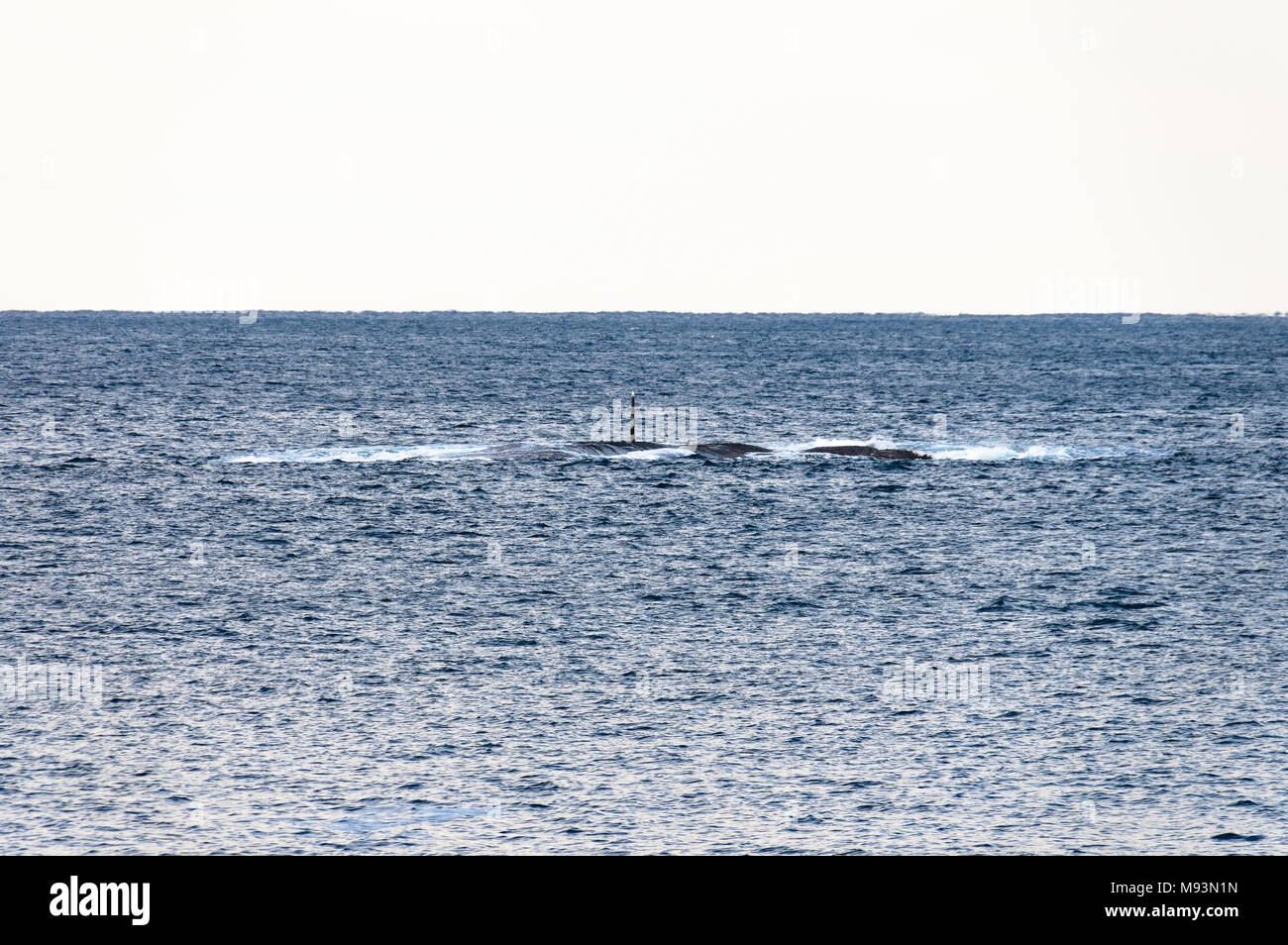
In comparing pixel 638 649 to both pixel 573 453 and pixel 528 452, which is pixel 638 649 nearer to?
pixel 573 453

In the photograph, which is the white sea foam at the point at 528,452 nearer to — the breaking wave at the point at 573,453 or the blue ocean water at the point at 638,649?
the breaking wave at the point at 573,453

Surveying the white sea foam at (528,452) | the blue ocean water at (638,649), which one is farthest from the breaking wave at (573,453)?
the blue ocean water at (638,649)

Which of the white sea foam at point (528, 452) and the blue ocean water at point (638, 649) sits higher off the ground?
the white sea foam at point (528, 452)

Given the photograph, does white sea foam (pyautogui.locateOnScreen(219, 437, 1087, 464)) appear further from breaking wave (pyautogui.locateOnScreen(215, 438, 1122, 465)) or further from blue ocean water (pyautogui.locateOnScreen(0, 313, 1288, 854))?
blue ocean water (pyautogui.locateOnScreen(0, 313, 1288, 854))

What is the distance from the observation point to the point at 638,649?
40750mm

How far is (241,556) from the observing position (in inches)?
2179

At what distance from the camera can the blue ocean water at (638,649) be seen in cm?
2802

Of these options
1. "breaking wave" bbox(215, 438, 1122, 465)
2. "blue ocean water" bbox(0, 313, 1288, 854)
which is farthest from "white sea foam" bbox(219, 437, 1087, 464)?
"blue ocean water" bbox(0, 313, 1288, 854)

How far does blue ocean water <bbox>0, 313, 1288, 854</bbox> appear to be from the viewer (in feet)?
91.9

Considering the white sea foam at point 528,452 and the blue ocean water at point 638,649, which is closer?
the blue ocean water at point 638,649
